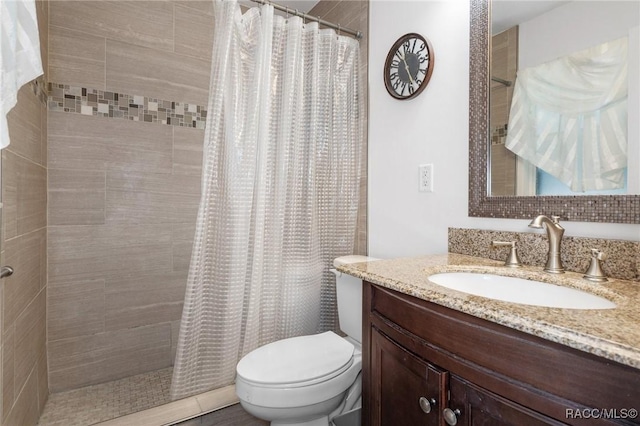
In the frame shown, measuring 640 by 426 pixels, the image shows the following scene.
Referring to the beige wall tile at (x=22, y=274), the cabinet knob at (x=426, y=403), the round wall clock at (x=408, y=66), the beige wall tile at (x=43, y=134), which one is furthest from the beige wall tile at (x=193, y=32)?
the cabinet knob at (x=426, y=403)

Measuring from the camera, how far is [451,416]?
75 centimetres

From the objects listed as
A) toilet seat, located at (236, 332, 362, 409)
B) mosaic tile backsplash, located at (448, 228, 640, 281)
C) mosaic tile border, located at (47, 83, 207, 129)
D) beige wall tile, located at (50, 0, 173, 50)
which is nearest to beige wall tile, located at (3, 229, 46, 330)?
mosaic tile border, located at (47, 83, 207, 129)

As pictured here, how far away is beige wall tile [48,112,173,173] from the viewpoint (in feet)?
5.96

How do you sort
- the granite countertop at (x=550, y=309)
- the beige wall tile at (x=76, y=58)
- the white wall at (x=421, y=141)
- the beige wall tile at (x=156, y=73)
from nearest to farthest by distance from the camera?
the granite countertop at (x=550, y=309) → the white wall at (x=421, y=141) → the beige wall tile at (x=76, y=58) → the beige wall tile at (x=156, y=73)

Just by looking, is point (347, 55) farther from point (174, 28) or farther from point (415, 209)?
point (174, 28)

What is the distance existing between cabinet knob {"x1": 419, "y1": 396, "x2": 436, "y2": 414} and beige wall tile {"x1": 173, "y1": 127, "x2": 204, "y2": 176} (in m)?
1.89

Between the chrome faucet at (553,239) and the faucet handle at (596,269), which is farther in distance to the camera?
the chrome faucet at (553,239)

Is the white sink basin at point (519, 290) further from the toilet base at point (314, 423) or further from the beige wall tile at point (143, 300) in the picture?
the beige wall tile at point (143, 300)

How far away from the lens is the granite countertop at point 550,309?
0.51 m

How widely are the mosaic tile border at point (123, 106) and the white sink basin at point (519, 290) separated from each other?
6.07 feet

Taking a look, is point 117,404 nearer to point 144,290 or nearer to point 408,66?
point 144,290

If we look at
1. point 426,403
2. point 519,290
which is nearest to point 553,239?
point 519,290

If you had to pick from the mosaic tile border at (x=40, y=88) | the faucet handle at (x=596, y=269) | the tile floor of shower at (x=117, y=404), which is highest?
the mosaic tile border at (x=40, y=88)

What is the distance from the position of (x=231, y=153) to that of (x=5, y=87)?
86 cm
